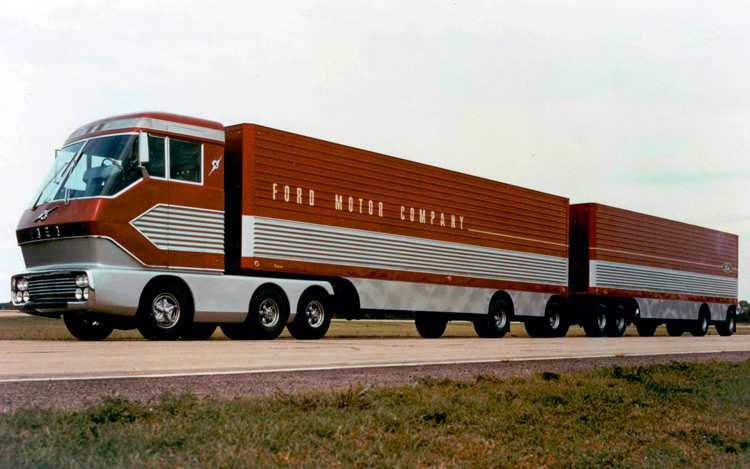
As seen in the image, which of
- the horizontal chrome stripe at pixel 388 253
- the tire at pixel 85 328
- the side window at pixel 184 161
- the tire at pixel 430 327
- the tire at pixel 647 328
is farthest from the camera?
the tire at pixel 647 328

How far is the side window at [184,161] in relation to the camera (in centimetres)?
1423

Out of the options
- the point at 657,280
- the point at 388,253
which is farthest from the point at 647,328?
the point at 388,253

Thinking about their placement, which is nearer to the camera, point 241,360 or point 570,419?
point 570,419

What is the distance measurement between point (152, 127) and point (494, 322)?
11757mm

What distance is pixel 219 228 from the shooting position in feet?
48.6

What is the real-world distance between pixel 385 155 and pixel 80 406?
45.4ft

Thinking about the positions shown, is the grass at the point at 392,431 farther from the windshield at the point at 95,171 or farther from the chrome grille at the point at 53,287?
the windshield at the point at 95,171

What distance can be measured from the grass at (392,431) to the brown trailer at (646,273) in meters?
19.4

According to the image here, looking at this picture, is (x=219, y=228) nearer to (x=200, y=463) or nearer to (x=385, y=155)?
(x=385, y=155)

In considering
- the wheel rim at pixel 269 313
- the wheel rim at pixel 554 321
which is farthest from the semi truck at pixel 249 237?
the wheel rim at pixel 554 321

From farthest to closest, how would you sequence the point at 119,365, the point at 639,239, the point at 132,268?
the point at 639,239 < the point at 132,268 < the point at 119,365

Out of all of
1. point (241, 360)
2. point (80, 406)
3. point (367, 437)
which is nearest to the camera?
point (367, 437)

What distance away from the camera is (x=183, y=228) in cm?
1422

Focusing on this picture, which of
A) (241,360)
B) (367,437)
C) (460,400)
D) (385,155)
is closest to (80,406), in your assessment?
(367,437)
